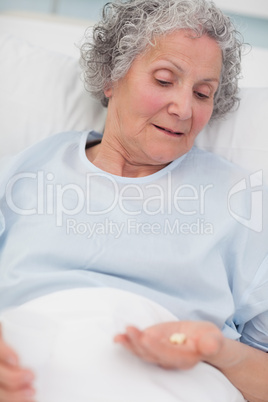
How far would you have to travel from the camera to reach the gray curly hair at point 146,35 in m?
1.20

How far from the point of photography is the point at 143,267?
1099mm

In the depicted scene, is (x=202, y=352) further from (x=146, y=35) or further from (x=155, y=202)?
(x=146, y=35)

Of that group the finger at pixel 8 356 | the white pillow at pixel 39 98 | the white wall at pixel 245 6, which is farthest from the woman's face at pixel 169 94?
the white wall at pixel 245 6

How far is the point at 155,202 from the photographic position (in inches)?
47.4

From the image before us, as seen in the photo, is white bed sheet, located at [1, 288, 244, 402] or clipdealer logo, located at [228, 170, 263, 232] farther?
clipdealer logo, located at [228, 170, 263, 232]

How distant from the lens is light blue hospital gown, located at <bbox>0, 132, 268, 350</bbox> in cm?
110

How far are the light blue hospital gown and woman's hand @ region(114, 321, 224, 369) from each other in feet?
0.65

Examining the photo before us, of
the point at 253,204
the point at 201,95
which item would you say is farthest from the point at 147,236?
the point at 201,95

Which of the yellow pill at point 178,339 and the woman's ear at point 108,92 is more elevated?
the woman's ear at point 108,92

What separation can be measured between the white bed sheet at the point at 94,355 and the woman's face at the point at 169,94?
381 millimetres

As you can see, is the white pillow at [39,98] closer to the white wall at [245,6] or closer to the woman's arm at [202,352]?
the woman's arm at [202,352]

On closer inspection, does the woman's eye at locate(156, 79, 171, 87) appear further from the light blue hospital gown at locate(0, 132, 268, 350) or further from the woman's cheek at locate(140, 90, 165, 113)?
Result: the light blue hospital gown at locate(0, 132, 268, 350)

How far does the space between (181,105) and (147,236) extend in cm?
30

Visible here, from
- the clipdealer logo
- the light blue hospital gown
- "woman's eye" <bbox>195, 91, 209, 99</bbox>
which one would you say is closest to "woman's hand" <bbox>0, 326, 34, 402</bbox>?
the light blue hospital gown
